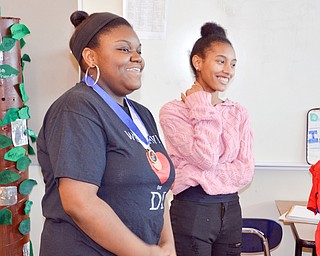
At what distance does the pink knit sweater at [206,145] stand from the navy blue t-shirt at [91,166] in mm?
537

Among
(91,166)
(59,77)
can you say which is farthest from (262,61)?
(91,166)

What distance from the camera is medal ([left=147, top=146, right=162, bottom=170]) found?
113 cm

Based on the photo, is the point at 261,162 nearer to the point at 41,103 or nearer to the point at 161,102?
the point at 161,102

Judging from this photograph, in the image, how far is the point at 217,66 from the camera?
180 cm

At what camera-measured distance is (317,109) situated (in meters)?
2.50

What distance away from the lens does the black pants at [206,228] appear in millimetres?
1630

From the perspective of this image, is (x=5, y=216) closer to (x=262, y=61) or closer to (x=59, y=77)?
(x=59, y=77)

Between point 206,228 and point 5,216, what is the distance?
3.26 feet

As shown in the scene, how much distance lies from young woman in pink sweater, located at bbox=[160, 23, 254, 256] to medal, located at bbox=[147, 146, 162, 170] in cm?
48

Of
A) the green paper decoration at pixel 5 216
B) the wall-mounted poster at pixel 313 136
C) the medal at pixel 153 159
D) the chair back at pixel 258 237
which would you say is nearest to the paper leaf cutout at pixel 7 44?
the green paper decoration at pixel 5 216

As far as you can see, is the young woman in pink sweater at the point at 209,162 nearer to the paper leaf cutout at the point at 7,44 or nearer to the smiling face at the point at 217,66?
the smiling face at the point at 217,66

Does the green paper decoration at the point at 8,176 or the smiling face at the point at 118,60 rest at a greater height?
the smiling face at the point at 118,60

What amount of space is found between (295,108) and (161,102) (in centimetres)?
77

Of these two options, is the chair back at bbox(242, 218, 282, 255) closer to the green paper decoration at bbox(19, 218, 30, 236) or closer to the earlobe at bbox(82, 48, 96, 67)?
the green paper decoration at bbox(19, 218, 30, 236)
